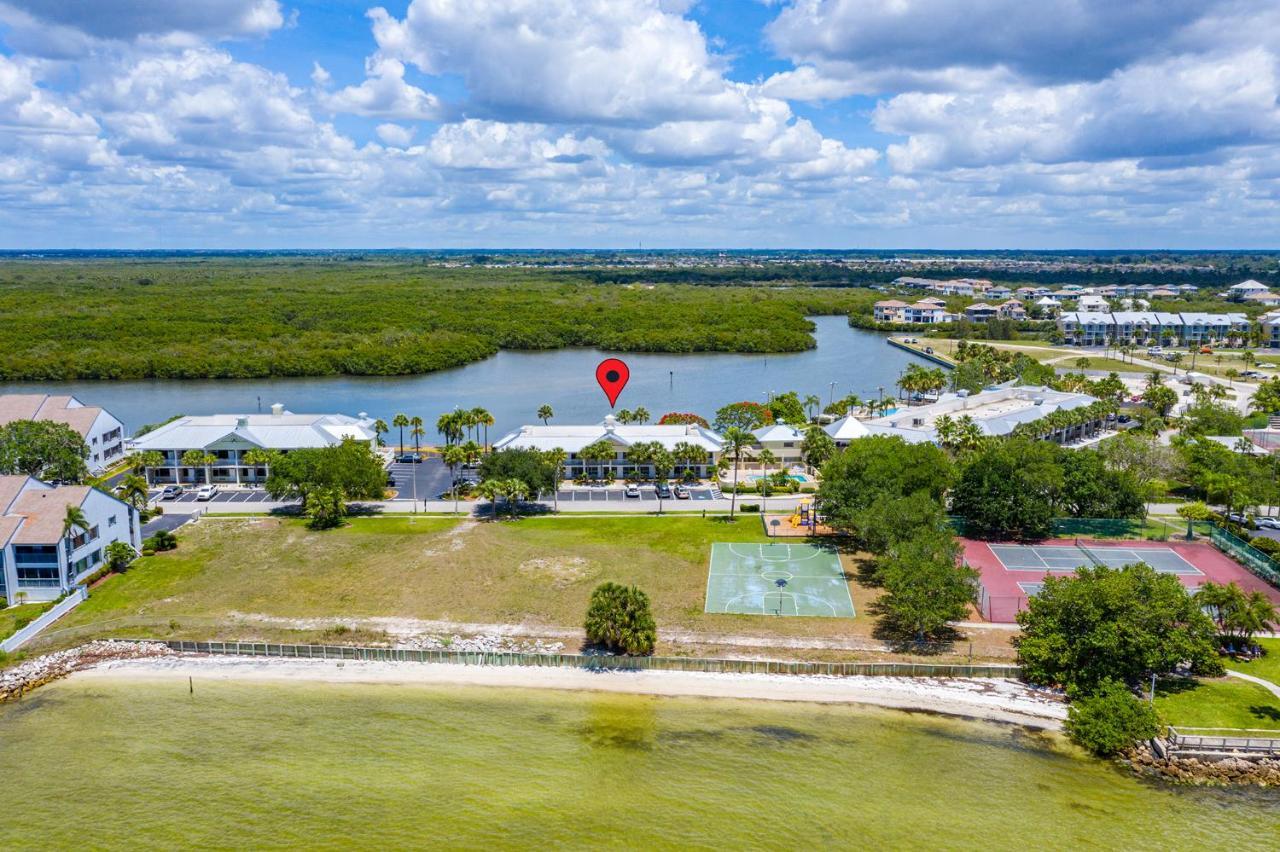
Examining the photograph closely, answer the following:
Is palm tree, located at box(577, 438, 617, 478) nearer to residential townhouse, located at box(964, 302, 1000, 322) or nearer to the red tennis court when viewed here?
the red tennis court

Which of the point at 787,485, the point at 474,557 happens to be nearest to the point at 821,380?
the point at 787,485

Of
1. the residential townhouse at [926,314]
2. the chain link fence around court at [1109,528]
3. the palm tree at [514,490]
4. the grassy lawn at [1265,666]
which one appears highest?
A: the residential townhouse at [926,314]

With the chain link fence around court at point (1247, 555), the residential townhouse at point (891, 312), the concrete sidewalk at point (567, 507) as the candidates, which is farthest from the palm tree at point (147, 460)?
the residential townhouse at point (891, 312)

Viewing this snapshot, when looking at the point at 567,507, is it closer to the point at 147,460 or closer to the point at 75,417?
the point at 147,460

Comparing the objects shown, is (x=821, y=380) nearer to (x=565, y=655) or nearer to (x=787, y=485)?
(x=787, y=485)

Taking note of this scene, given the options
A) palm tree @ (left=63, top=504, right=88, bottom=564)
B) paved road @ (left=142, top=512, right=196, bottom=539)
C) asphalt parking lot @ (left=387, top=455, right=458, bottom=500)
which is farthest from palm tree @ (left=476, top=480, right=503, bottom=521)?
palm tree @ (left=63, top=504, right=88, bottom=564)

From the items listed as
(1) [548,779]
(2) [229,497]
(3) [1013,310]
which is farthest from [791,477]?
(3) [1013,310]

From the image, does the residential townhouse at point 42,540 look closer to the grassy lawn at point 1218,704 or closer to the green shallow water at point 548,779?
the green shallow water at point 548,779

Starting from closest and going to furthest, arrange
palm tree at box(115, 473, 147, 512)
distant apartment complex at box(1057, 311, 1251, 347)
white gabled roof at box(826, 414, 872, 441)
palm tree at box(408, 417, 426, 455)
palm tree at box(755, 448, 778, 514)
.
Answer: palm tree at box(115, 473, 147, 512) < palm tree at box(755, 448, 778, 514) < white gabled roof at box(826, 414, 872, 441) < palm tree at box(408, 417, 426, 455) < distant apartment complex at box(1057, 311, 1251, 347)
